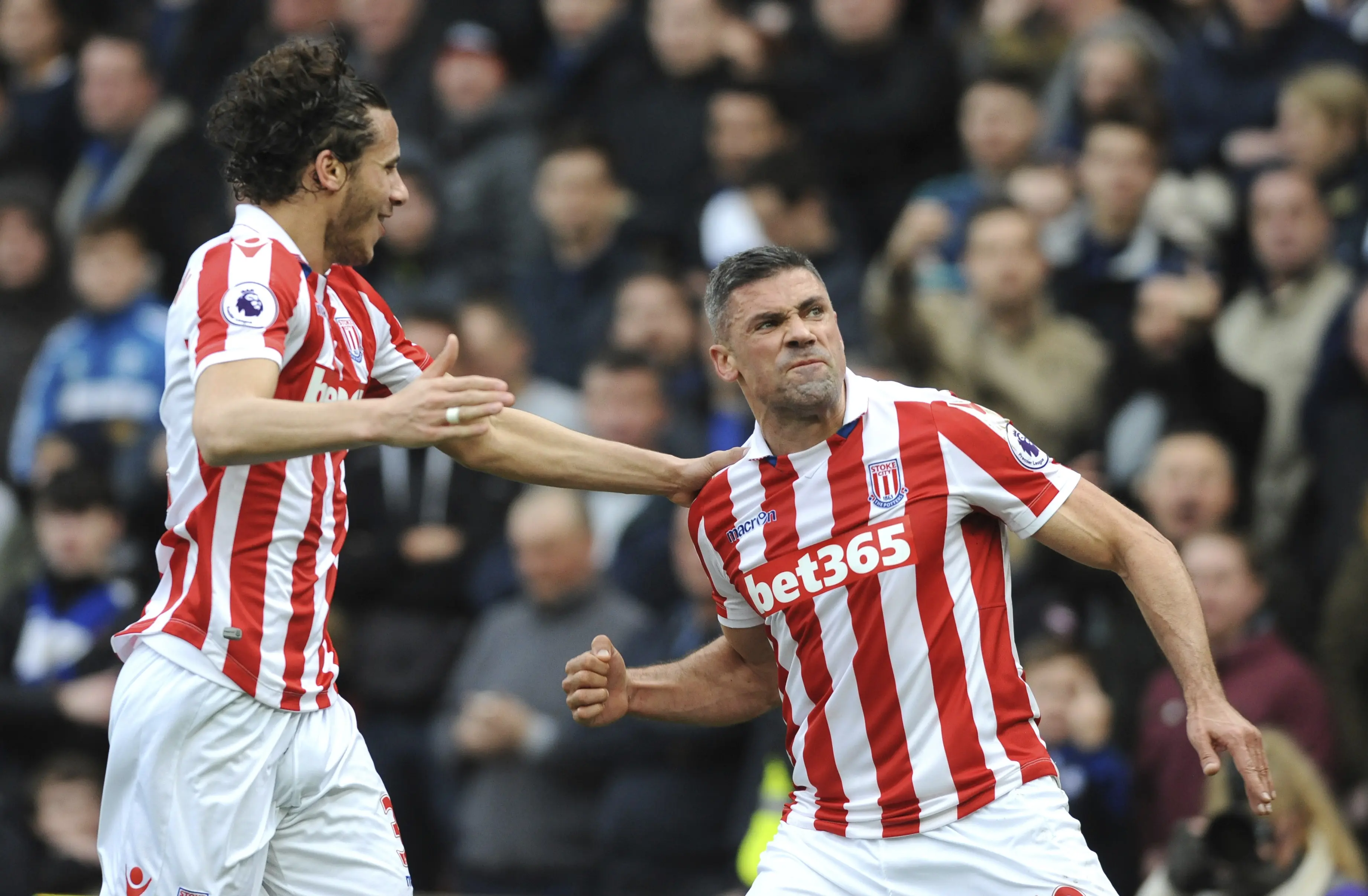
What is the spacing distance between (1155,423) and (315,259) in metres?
4.60

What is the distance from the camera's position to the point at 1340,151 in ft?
28.3

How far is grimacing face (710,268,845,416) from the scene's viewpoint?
16.4 feet

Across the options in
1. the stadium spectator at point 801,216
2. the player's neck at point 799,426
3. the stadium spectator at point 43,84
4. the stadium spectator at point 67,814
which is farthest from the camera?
the stadium spectator at point 43,84

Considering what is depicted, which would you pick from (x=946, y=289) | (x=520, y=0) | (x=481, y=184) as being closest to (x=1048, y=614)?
(x=946, y=289)

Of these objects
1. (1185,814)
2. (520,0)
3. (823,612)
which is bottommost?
(1185,814)

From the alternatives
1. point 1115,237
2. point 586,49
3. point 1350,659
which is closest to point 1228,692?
point 1350,659

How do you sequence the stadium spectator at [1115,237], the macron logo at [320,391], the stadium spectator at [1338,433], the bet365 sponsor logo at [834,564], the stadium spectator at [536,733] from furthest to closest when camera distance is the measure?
the stadium spectator at [1115,237], the stadium spectator at [536,733], the stadium spectator at [1338,433], the bet365 sponsor logo at [834,564], the macron logo at [320,391]

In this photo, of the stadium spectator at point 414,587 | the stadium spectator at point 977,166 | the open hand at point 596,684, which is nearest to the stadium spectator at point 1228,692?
the stadium spectator at point 977,166

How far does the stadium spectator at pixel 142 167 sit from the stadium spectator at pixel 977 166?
15.8ft

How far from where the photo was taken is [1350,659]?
293 inches

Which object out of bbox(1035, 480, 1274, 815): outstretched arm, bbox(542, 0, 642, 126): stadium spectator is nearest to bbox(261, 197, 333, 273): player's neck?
bbox(1035, 480, 1274, 815): outstretched arm

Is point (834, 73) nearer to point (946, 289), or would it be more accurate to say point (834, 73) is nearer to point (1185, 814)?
point (946, 289)

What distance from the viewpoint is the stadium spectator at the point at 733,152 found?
10.1 m

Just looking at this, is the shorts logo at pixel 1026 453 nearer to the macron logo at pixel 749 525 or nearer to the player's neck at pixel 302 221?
the macron logo at pixel 749 525
